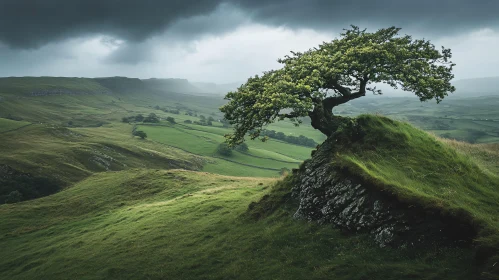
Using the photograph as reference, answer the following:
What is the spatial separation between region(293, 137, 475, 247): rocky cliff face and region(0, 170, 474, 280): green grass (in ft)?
2.50

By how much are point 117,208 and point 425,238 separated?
43965mm

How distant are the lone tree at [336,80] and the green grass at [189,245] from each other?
7685mm

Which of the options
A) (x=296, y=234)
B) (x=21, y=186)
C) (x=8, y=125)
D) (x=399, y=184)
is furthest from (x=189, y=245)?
(x=8, y=125)

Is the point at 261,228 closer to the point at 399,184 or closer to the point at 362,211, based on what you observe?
the point at 362,211

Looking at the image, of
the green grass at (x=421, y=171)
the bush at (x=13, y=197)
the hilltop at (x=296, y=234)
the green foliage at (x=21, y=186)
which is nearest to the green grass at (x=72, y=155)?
the green foliage at (x=21, y=186)

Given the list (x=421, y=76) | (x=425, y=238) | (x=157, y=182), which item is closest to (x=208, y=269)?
(x=425, y=238)

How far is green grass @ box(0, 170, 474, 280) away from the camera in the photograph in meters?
16.4

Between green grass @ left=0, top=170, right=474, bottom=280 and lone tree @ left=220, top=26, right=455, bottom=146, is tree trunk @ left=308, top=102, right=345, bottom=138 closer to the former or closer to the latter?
lone tree @ left=220, top=26, right=455, bottom=146

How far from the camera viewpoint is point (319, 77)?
82.9 feet

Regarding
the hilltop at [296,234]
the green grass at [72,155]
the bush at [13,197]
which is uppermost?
the hilltop at [296,234]

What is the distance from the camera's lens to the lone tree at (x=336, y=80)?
24078mm

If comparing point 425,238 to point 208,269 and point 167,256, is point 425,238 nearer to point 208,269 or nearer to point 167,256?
point 208,269

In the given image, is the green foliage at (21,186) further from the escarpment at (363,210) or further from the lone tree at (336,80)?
the escarpment at (363,210)

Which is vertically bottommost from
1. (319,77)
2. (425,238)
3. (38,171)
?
(38,171)
